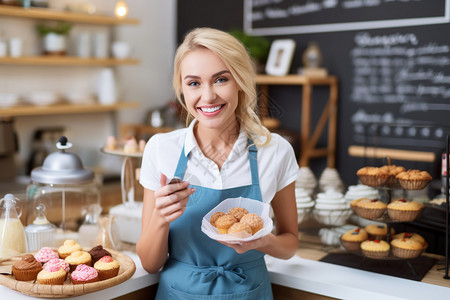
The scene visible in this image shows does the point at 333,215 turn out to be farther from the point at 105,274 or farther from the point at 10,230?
the point at 10,230

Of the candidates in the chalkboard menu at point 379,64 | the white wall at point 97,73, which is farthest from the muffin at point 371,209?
the white wall at point 97,73

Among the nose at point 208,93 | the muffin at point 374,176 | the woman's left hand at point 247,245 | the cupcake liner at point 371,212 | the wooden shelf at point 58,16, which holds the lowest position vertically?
the cupcake liner at point 371,212

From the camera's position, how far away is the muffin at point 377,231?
5.36ft

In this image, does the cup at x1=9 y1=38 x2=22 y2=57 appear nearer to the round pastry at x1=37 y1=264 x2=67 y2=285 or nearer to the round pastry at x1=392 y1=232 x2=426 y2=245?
the round pastry at x1=37 y1=264 x2=67 y2=285

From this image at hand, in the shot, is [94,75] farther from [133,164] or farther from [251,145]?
[251,145]

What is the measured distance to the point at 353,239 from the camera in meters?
1.60

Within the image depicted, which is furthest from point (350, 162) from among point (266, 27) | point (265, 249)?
point (265, 249)

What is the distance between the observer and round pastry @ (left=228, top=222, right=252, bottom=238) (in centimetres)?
120

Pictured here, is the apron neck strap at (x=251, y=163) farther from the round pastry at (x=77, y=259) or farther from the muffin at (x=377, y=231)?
the muffin at (x=377, y=231)

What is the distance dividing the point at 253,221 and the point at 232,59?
1.35ft

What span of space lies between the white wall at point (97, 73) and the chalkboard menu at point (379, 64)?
1.03 metres

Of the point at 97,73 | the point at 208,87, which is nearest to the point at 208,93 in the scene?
the point at 208,87

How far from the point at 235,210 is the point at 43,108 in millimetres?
2637

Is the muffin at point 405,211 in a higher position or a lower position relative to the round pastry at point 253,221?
lower
